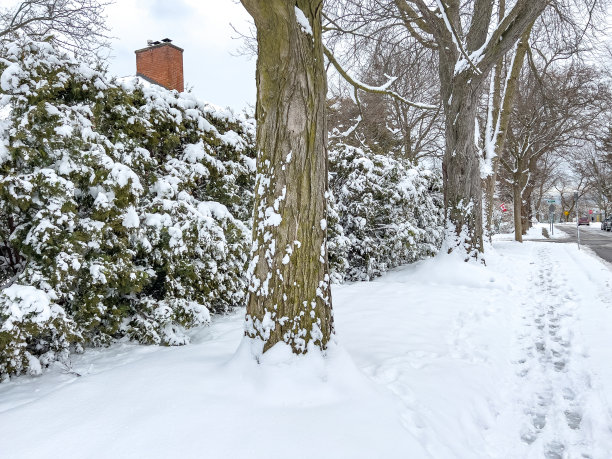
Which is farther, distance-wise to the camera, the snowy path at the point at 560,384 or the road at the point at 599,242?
the road at the point at 599,242

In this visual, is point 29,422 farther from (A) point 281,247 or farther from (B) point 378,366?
(B) point 378,366

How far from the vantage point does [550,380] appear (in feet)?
10.6

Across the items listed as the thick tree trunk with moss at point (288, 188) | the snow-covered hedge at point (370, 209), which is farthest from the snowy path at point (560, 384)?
the snow-covered hedge at point (370, 209)

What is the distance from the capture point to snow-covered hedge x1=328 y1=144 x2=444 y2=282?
24.0 feet

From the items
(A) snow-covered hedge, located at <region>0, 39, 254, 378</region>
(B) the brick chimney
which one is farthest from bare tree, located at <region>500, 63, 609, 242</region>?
(A) snow-covered hedge, located at <region>0, 39, 254, 378</region>

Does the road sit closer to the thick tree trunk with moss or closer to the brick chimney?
the thick tree trunk with moss

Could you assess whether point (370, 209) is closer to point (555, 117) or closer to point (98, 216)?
point (98, 216)

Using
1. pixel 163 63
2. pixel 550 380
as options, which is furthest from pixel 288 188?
pixel 163 63

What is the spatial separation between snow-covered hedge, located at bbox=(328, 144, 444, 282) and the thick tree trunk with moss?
4.00 m

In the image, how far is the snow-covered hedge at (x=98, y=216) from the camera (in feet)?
11.2

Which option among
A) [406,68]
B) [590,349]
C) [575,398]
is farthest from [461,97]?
[575,398]

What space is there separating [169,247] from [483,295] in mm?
4559

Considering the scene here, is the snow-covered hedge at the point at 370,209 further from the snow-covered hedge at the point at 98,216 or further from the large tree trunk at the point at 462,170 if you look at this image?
the snow-covered hedge at the point at 98,216

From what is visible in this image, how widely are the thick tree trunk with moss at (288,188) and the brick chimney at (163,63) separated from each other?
423 inches
